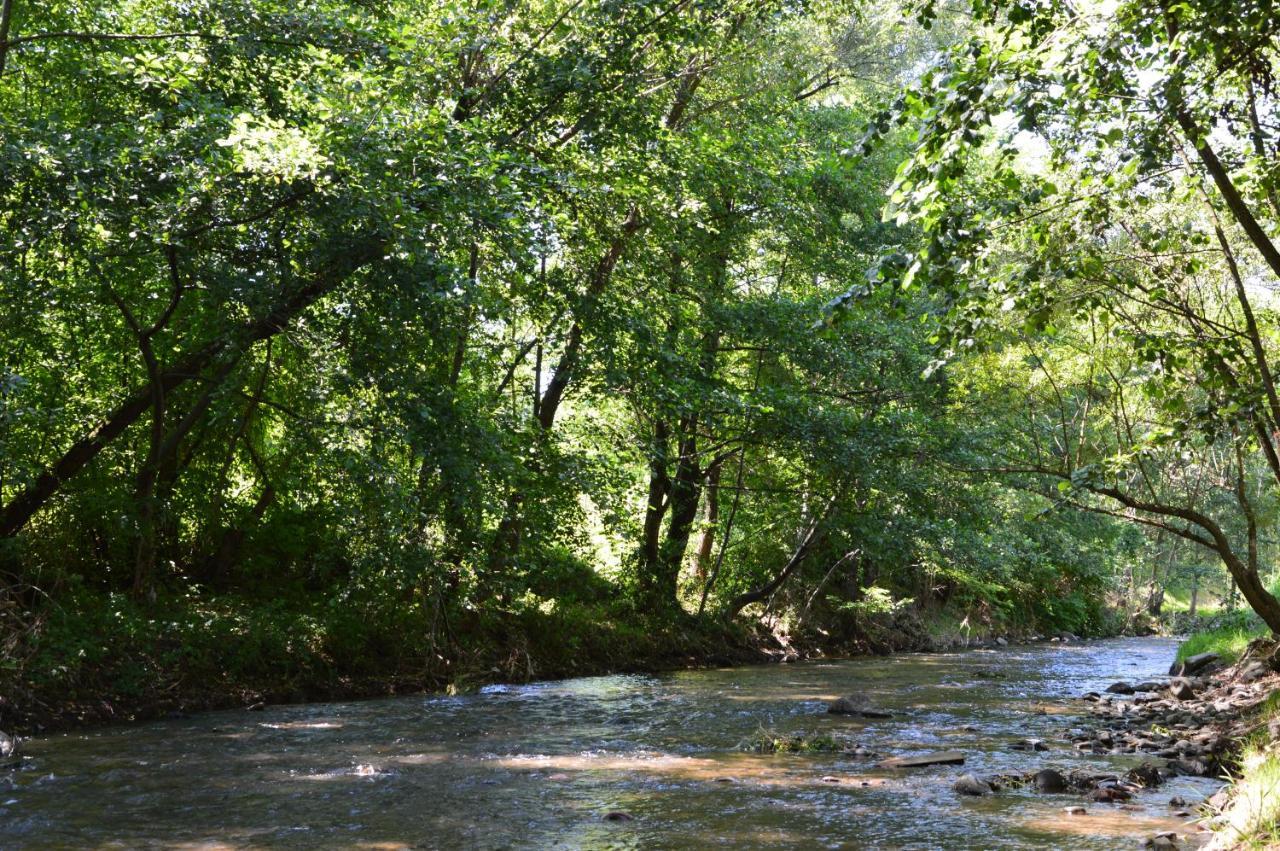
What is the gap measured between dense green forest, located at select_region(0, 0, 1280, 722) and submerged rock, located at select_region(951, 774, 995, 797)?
138 inches

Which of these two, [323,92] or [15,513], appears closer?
[323,92]

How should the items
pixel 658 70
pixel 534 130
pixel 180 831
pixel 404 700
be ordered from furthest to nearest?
pixel 658 70 < pixel 534 130 < pixel 404 700 < pixel 180 831

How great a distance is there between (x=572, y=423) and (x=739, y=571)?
645 cm

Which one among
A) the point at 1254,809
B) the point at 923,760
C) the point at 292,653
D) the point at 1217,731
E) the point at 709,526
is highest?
the point at 709,526

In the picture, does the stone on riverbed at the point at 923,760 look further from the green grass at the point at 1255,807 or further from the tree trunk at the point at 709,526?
the tree trunk at the point at 709,526

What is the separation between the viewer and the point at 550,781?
9094 mm

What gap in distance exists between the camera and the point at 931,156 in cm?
562

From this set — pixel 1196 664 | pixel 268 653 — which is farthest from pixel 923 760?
pixel 1196 664

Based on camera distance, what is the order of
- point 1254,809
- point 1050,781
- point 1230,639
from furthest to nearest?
point 1230,639 → point 1050,781 → point 1254,809

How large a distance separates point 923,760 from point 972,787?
1.31 m

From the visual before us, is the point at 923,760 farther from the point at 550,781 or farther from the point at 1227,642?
the point at 1227,642

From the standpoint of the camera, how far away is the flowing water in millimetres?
7246

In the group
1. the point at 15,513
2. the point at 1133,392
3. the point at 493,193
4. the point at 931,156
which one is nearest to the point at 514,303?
the point at 493,193

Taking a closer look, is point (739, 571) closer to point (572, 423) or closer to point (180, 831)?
point (572, 423)
